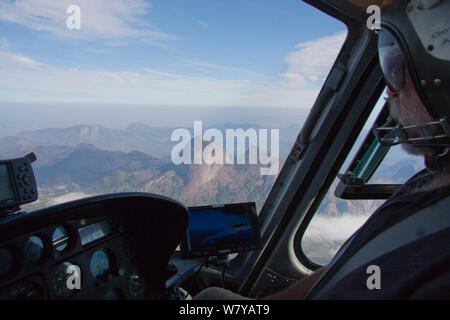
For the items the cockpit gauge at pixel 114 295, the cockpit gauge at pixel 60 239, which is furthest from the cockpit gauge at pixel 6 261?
the cockpit gauge at pixel 114 295

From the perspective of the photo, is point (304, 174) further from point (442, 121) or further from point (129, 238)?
point (442, 121)

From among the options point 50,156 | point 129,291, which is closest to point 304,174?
point 129,291

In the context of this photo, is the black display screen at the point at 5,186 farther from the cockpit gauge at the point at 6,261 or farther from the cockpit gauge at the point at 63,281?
the cockpit gauge at the point at 63,281

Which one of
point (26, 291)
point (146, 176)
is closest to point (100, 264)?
point (26, 291)

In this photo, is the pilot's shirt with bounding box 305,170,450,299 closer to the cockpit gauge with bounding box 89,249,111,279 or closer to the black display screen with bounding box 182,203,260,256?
the cockpit gauge with bounding box 89,249,111,279

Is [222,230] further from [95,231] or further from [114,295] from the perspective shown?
[95,231]
